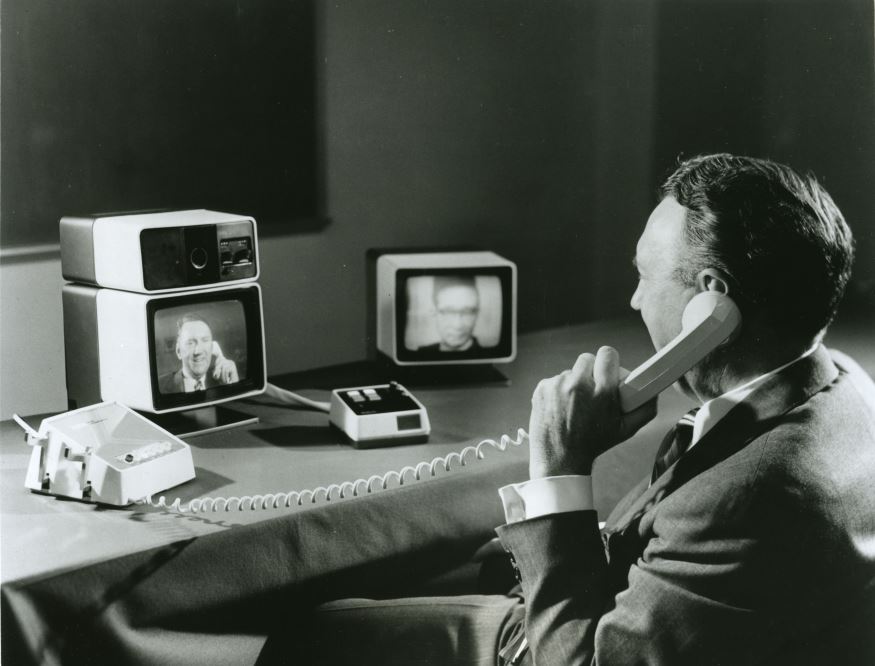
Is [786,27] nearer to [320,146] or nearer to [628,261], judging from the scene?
[628,261]

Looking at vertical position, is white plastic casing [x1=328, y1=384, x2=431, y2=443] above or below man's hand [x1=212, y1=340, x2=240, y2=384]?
below

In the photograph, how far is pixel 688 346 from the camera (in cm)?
112

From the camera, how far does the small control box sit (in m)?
1.46

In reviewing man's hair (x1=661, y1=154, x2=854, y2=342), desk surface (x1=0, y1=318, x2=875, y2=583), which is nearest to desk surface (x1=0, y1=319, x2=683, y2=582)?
desk surface (x1=0, y1=318, x2=875, y2=583)

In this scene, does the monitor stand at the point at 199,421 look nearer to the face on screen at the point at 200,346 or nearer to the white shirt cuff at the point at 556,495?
the face on screen at the point at 200,346

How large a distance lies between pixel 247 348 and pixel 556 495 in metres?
A: 0.71

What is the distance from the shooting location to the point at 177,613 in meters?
1.14

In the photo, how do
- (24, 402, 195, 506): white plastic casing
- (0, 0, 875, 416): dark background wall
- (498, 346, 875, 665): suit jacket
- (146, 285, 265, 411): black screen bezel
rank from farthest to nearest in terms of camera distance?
(0, 0, 875, 416): dark background wall
(146, 285, 265, 411): black screen bezel
(24, 402, 195, 506): white plastic casing
(498, 346, 875, 665): suit jacket

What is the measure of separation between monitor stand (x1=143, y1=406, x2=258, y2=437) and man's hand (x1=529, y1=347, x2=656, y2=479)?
64 cm

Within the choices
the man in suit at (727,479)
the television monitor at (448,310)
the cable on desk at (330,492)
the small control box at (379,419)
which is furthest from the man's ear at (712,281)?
the television monitor at (448,310)

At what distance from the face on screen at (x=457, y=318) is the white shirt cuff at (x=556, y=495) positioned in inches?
30.5

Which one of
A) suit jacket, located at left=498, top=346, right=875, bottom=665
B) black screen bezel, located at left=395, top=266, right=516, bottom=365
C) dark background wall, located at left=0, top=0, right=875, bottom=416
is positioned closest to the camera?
suit jacket, located at left=498, top=346, right=875, bottom=665

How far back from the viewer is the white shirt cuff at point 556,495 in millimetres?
1067

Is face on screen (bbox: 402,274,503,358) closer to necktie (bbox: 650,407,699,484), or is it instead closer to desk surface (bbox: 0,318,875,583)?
desk surface (bbox: 0,318,875,583)
